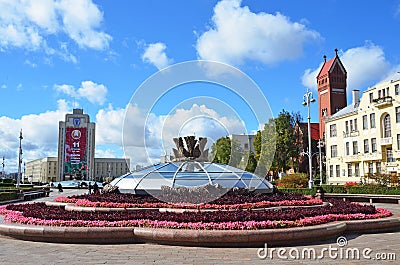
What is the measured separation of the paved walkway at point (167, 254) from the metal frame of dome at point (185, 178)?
692 cm

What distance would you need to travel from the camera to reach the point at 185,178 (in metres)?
15.6

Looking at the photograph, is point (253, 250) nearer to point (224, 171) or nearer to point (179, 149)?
point (224, 171)

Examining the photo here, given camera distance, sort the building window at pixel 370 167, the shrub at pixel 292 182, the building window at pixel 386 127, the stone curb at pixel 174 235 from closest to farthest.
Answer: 1. the stone curb at pixel 174 235
2. the shrub at pixel 292 182
3. the building window at pixel 386 127
4. the building window at pixel 370 167

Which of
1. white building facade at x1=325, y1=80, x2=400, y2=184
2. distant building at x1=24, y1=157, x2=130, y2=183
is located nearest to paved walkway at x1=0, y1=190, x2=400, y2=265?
white building facade at x1=325, y1=80, x2=400, y2=184

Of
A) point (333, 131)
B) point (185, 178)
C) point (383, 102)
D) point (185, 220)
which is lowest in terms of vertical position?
point (185, 220)

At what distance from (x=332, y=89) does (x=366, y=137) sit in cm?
2457

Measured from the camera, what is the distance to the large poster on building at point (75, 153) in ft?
348

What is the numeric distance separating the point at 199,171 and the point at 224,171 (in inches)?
43.9

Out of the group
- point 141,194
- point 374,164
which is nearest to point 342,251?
point 141,194

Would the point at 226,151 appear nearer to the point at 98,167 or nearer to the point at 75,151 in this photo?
the point at 75,151

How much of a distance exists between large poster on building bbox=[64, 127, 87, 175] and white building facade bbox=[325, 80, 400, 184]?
76731 mm

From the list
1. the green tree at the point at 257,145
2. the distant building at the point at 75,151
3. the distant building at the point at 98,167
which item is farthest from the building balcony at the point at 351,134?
the distant building at the point at 98,167

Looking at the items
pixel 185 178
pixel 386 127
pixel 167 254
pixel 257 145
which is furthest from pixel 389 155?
pixel 167 254

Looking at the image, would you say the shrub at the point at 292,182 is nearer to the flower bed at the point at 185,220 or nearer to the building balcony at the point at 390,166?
the building balcony at the point at 390,166
